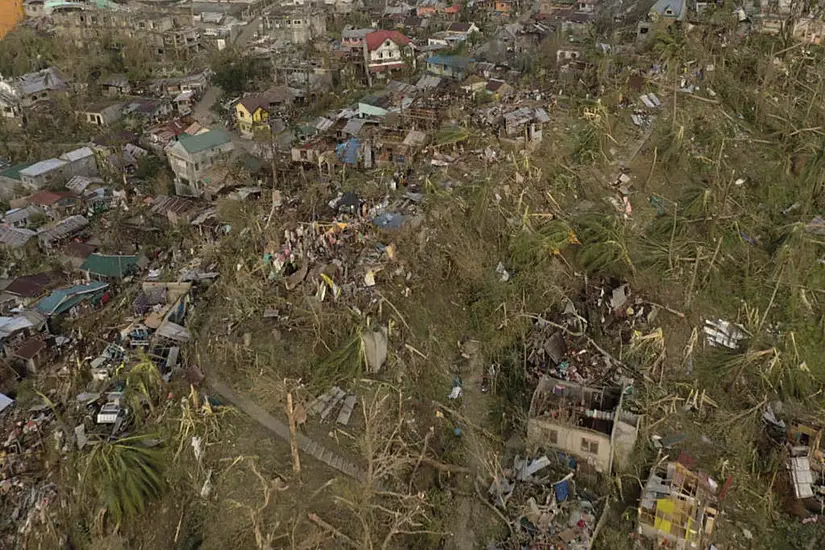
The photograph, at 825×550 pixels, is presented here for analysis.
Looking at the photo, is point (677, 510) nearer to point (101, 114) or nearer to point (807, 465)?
point (807, 465)

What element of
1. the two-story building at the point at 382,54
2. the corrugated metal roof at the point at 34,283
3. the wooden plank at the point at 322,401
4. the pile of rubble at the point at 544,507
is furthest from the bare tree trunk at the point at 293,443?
the two-story building at the point at 382,54

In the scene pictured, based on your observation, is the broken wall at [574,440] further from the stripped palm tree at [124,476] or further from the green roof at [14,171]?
the green roof at [14,171]

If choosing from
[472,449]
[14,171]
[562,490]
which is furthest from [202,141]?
[562,490]

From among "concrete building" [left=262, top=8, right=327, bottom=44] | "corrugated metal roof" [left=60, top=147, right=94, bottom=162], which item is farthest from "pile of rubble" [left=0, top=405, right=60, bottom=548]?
"concrete building" [left=262, top=8, right=327, bottom=44]

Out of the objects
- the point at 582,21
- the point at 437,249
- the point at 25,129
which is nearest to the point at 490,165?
the point at 437,249

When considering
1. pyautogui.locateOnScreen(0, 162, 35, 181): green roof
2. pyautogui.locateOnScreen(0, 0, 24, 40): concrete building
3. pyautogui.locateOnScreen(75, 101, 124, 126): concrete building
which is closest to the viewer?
pyautogui.locateOnScreen(0, 162, 35, 181): green roof

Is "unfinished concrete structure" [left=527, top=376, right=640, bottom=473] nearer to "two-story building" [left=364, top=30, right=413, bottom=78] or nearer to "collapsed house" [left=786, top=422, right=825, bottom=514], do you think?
"collapsed house" [left=786, top=422, right=825, bottom=514]

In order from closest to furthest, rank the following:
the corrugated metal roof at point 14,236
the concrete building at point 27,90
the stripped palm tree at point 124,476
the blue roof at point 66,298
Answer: the stripped palm tree at point 124,476 → the blue roof at point 66,298 → the corrugated metal roof at point 14,236 → the concrete building at point 27,90
